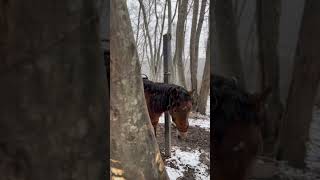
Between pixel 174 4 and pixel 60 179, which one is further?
pixel 174 4

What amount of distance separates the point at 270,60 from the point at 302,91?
6 cm

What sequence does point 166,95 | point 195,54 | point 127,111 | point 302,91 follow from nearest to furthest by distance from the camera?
point 302,91
point 127,111
point 166,95
point 195,54

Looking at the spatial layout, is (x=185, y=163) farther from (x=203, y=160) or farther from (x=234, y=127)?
(x=234, y=127)

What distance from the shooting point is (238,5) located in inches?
20.8

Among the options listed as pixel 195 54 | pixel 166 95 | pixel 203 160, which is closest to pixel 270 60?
pixel 166 95

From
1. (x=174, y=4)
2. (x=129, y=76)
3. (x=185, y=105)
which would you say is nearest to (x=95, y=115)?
(x=129, y=76)

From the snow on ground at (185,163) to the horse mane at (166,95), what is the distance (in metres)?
0.52

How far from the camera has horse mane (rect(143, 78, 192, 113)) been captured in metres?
3.19

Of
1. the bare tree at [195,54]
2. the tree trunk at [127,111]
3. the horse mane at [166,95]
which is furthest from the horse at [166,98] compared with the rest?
the bare tree at [195,54]

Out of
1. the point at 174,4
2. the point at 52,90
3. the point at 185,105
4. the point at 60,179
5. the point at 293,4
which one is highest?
the point at 174,4

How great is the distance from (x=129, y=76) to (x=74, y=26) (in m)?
1.47

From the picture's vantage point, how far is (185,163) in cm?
330

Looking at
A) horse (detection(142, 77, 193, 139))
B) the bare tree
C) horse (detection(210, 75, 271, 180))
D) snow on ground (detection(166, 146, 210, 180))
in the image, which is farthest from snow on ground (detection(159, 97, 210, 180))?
the bare tree

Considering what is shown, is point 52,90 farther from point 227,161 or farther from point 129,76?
point 129,76
